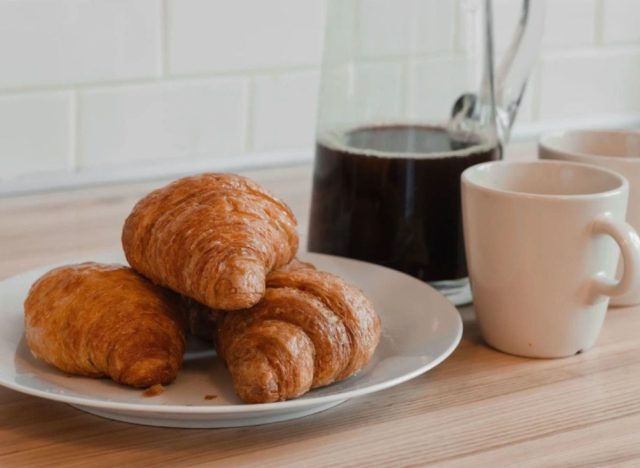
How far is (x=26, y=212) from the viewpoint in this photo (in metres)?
1.06

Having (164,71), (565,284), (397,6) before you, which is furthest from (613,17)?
(565,284)

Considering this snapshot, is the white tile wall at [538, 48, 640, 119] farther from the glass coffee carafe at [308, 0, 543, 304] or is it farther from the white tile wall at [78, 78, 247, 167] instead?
the glass coffee carafe at [308, 0, 543, 304]

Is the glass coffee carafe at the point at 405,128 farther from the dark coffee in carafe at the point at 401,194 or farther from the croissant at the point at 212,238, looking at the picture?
Answer: the croissant at the point at 212,238

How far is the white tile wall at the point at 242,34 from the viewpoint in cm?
116

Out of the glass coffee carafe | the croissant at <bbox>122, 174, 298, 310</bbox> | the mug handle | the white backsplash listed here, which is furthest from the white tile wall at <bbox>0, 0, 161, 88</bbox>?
the mug handle

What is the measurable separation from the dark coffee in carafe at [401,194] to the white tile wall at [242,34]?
0.37m

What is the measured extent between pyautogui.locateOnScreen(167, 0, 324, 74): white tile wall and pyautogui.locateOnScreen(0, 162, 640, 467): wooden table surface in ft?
1.72

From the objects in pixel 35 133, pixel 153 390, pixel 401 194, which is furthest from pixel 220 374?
pixel 35 133

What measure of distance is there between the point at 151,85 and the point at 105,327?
1.87ft

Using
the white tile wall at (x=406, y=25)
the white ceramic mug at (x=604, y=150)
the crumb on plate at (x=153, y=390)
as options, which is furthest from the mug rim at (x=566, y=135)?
the crumb on plate at (x=153, y=390)

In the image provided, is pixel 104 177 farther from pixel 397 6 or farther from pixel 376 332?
pixel 376 332

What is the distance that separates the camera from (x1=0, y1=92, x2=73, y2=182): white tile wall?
1.09 m

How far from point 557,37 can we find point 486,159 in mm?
636

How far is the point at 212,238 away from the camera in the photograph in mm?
641
